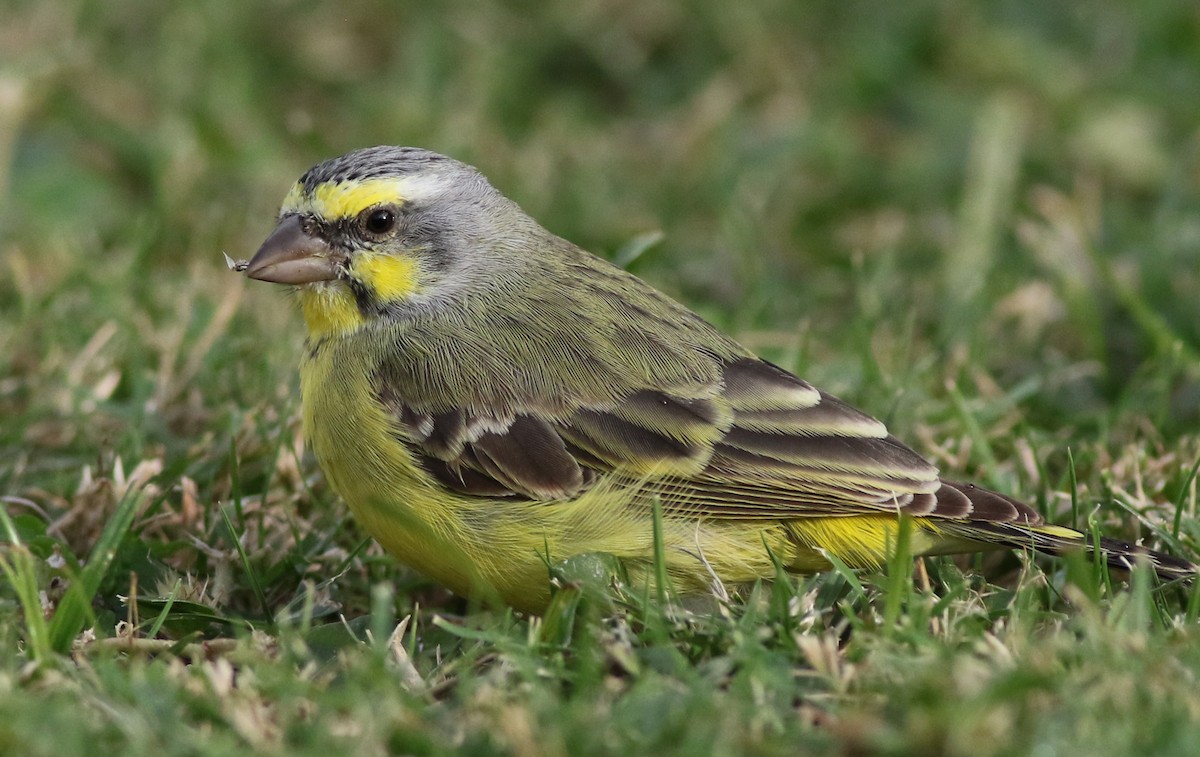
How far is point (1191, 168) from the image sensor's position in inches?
304

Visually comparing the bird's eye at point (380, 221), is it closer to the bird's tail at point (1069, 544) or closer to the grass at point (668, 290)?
the grass at point (668, 290)

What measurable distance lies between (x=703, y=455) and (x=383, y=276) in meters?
1.10

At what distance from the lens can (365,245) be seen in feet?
15.0

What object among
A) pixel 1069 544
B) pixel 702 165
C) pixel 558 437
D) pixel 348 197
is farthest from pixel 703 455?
pixel 702 165

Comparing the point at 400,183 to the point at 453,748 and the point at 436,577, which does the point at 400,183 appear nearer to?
the point at 436,577

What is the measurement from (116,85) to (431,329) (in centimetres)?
431

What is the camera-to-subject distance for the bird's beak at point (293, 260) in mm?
4512

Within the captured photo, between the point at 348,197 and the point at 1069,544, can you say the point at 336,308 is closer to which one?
the point at 348,197

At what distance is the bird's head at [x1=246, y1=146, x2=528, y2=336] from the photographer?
4.54 metres

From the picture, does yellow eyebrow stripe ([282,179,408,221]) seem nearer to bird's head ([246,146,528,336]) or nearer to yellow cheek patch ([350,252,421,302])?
bird's head ([246,146,528,336])

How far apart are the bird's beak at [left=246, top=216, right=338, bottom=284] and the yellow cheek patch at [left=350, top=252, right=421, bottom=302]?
0.07 meters

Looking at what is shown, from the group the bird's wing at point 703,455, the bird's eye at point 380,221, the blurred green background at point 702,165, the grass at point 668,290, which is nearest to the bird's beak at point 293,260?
the bird's eye at point 380,221

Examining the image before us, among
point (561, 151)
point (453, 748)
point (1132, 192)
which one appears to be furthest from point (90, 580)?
point (1132, 192)

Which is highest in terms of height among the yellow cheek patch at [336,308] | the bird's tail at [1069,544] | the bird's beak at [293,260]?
the bird's beak at [293,260]
